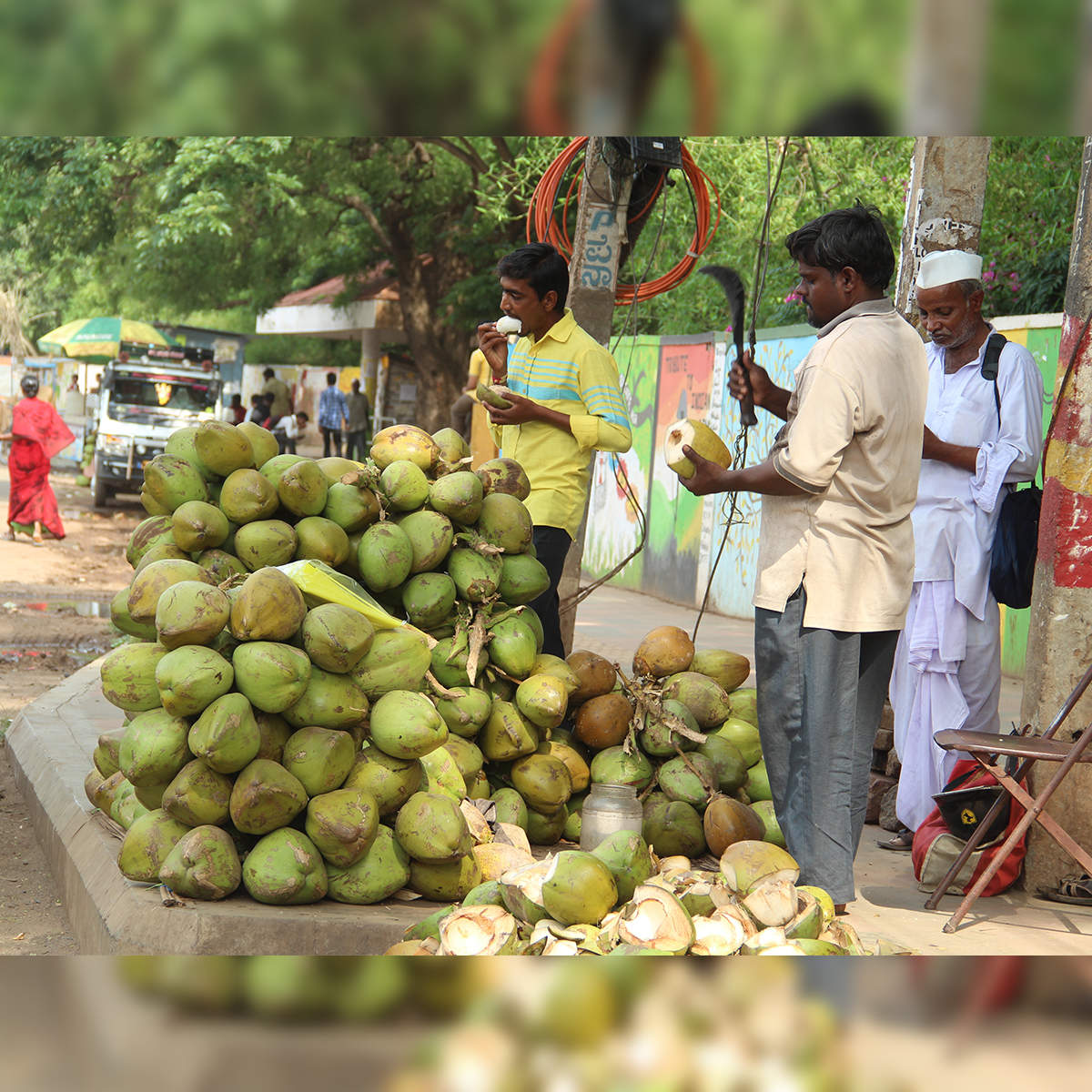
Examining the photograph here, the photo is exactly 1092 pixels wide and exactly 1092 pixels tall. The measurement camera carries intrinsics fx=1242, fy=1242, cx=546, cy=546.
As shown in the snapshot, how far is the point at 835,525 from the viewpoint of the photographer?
11.2 ft

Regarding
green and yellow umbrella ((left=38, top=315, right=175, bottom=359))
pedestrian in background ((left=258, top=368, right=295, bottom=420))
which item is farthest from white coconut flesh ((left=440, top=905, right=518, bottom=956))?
green and yellow umbrella ((left=38, top=315, right=175, bottom=359))

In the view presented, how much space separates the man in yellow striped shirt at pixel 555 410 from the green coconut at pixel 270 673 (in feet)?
5.36

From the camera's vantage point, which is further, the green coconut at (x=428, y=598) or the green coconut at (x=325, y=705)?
the green coconut at (x=428, y=598)

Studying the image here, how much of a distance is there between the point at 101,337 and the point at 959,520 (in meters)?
27.1

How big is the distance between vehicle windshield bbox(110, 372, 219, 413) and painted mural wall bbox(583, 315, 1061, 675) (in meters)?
8.97

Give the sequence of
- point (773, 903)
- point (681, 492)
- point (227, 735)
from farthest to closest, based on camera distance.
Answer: point (681, 492)
point (227, 735)
point (773, 903)

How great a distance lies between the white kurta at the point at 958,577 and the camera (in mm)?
4418

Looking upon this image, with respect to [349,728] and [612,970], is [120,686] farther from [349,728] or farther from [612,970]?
[612,970]

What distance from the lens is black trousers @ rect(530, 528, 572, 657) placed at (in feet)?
15.2

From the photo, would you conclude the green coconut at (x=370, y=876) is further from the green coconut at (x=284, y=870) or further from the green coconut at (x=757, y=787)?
the green coconut at (x=757, y=787)

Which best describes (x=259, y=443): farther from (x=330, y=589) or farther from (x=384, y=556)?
(x=330, y=589)

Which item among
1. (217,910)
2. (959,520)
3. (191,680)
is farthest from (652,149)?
(217,910)

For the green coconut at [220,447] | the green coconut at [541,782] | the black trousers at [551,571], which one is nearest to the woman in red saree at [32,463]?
the black trousers at [551,571]

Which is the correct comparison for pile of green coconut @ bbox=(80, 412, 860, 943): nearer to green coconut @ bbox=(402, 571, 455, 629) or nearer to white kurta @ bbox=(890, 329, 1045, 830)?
green coconut @ bbox=(402, 571, 455, 629)
